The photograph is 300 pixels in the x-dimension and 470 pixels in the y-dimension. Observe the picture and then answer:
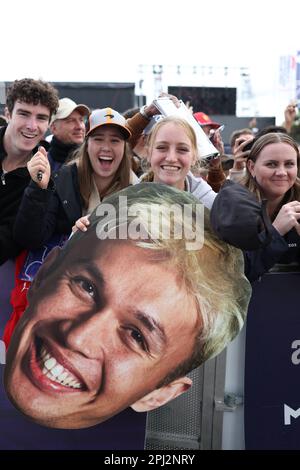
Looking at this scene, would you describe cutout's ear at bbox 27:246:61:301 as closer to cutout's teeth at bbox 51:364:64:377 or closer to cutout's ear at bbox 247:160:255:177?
cutout's teeth at bbox 51:364:64:377

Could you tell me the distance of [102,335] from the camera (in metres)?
2.33

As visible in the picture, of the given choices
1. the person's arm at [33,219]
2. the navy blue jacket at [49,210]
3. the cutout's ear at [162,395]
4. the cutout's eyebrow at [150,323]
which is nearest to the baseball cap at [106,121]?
the navy blue jacket at [49,210]

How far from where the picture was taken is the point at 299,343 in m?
2.54

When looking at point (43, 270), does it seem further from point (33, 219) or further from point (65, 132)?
point (65, 132)

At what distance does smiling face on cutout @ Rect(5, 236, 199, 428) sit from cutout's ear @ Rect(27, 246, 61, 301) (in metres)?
0.04

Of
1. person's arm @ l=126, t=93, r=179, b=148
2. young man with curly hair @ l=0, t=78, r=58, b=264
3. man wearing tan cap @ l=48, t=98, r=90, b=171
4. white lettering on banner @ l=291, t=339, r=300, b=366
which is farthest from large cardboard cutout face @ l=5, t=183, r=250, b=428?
man wearing tan cap @ l=48, t=98, r=90, b=171

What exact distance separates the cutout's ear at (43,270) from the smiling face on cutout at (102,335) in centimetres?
4

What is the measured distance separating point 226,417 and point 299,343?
0.47 m

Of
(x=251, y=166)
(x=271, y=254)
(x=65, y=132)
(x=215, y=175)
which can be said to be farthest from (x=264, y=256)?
(x=65, y=132)

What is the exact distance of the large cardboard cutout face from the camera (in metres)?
2.33

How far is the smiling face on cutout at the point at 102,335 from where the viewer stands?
91.5 inches
